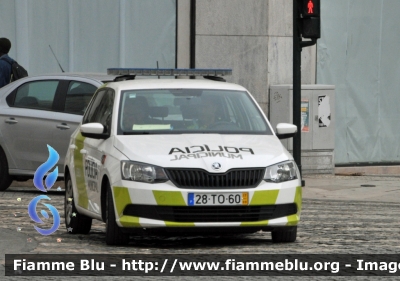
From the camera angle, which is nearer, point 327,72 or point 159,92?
point 159,92

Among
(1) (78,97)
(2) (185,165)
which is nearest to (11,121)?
(1) (78,97)

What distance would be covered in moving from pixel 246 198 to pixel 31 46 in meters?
11.9

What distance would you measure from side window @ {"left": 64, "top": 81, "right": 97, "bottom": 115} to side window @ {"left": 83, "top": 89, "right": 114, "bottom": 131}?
140 inches

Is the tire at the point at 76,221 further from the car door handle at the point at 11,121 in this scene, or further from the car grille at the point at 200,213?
the car door handle at the point at 11,121

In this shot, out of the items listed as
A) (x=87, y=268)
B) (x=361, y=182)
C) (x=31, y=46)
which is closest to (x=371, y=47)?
(x=361, y=182)

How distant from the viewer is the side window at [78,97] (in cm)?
1510

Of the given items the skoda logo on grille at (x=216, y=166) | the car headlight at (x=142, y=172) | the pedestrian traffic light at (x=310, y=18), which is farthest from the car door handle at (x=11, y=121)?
the skoda logo on grille at (x=216, y=166)

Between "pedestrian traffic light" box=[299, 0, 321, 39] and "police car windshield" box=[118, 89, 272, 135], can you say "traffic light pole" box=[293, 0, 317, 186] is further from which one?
"police car windshield" box=[118, 89, 272, 135]

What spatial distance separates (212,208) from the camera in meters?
9.34

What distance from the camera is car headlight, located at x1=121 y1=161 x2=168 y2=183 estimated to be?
9.33 metres

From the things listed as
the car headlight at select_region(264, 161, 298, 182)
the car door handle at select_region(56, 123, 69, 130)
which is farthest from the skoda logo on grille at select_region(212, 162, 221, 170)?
the car door handle at select_region(56, 123, 69, 130)

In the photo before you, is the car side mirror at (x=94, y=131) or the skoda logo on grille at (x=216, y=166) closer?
the skoda logo on grille at (x=216, y=166)

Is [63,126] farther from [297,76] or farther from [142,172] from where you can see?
[142,172]

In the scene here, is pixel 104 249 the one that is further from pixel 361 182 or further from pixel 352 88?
pixel 352 88
